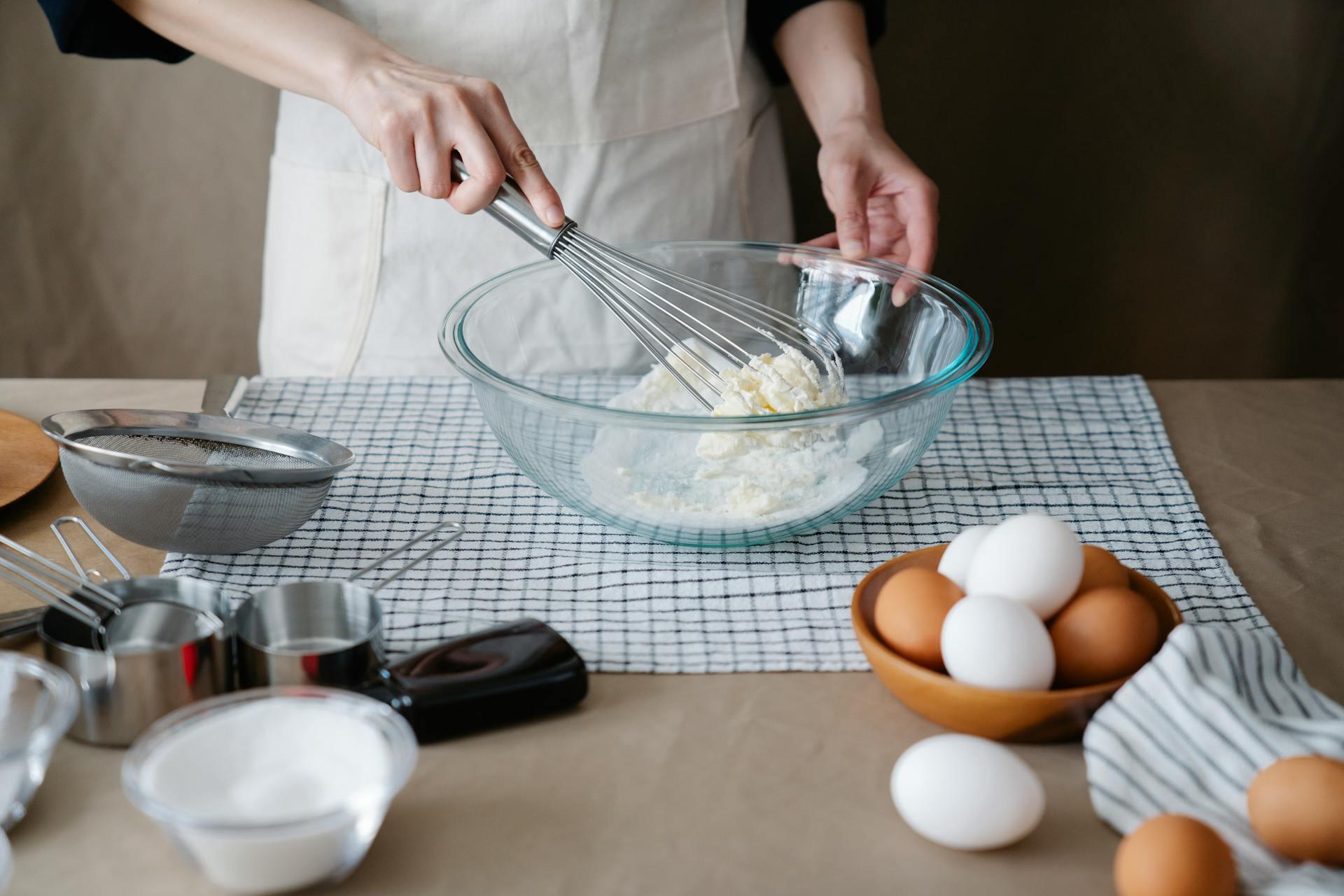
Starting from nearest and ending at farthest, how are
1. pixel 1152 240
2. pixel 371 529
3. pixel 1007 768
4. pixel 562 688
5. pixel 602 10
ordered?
1. pixel 1007 768
2. pixel 562 688
3. pixel 371 529
4. pixel 602 10
5. pixel 1152 240

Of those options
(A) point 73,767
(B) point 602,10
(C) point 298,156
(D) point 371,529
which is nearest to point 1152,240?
(B) point 602,10

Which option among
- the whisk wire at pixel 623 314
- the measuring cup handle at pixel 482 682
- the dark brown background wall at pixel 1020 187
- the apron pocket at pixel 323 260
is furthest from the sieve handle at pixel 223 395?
the dark brown background wall at pixel 1020 187

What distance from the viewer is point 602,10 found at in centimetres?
112

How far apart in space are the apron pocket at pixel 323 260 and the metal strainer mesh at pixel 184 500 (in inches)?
16.6

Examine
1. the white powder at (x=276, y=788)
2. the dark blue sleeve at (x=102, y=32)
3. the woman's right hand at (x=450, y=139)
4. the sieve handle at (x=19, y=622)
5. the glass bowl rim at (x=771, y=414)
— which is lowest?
the sieve handle at (x=19, y=622)

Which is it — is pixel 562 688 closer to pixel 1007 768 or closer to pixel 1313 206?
pixel 1007 768

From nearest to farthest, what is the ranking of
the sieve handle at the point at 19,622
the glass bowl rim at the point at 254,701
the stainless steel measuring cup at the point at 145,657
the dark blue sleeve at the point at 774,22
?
1. the glass bowl rim at the point at 254,701
2. the stainless steel measuring cup at the point at 145,657
3. the sieve handle at the point at 19,622
4. the dark blue sleeve at the point at 774,22

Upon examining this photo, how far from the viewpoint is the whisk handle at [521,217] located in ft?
2.72

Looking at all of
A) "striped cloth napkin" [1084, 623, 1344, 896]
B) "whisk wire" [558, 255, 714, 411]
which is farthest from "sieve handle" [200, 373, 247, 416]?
"striped cloth napkin" [1084, 623, 1344, 896]

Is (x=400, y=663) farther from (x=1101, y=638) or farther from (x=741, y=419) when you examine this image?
(x=1101, y=638)

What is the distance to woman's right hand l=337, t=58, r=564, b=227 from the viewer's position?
0.82 meters

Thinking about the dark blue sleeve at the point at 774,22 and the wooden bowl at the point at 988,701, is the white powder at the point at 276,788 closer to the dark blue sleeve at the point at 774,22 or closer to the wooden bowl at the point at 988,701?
the wooden bowl at the point at 988,701

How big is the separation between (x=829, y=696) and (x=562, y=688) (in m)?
0.16

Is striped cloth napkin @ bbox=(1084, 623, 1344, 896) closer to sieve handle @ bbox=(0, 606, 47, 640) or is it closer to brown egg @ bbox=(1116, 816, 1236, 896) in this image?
brown egg @ bbox=(1116, 816, 1236, 896)
